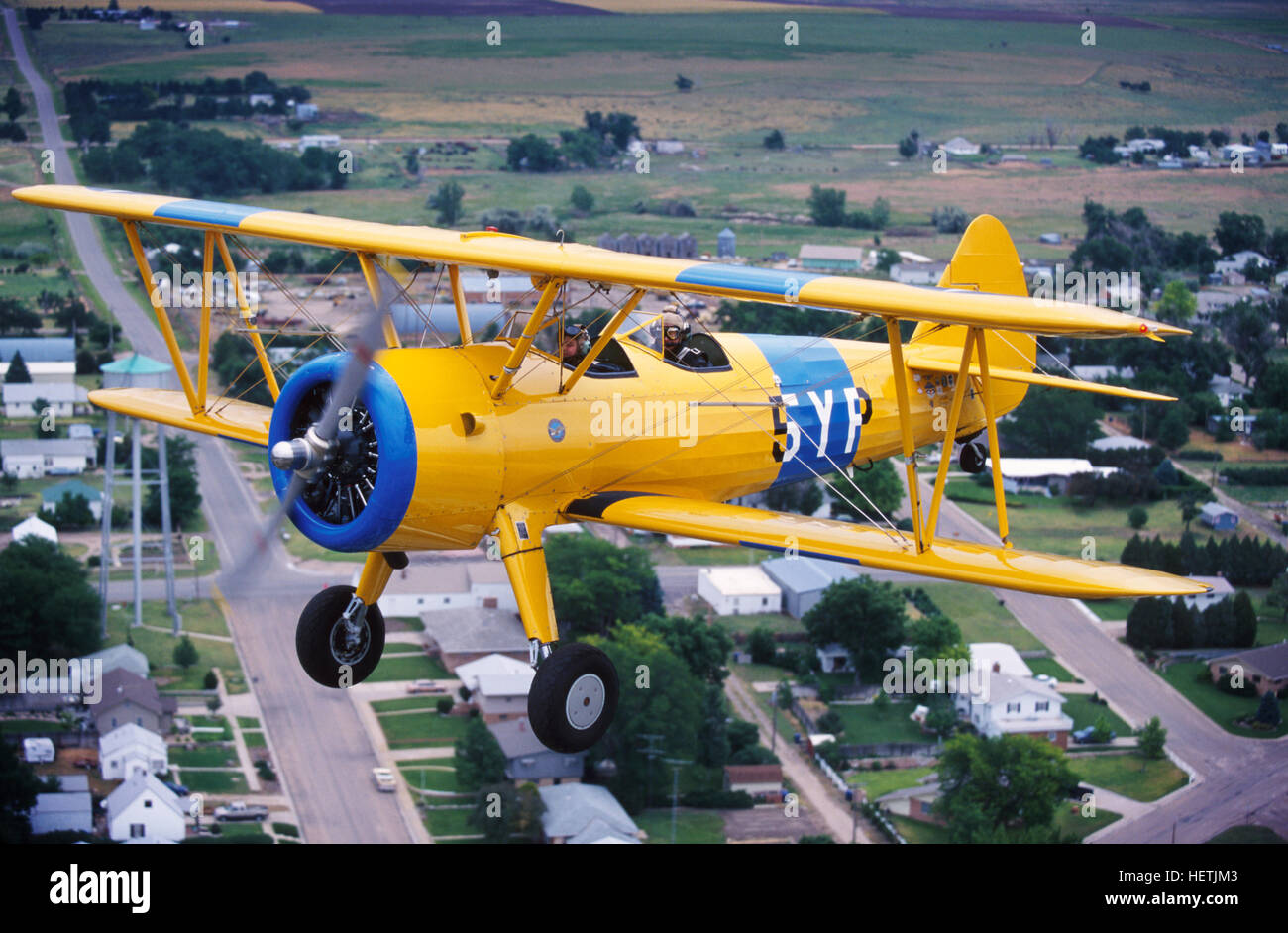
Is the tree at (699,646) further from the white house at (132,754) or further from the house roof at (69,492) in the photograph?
the house roof at (69,492)

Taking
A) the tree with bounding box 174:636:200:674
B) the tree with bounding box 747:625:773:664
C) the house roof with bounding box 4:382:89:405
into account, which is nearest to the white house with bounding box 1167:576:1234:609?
the tree with bounding box 747:625:773:664

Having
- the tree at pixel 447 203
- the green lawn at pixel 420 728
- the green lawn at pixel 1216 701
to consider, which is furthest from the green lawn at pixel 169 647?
the tree at pixel 447 203

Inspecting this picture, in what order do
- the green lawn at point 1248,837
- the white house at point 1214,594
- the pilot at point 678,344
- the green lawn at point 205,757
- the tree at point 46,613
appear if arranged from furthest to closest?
the white house at point 1214,594, the tree at point 46,613, the green lawn at point 1248,837, the green lawn at point 205,757, the pilot at point 678,344

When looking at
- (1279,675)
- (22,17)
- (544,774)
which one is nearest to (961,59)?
(22,17)

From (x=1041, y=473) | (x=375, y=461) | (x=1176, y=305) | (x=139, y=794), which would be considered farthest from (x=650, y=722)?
(x=1176, y=305)

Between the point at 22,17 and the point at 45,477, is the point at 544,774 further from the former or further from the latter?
the point at 22,17

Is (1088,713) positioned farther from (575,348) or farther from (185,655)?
(575,348)

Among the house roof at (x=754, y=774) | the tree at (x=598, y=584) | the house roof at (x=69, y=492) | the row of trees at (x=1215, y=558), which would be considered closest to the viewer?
the house roof at (x=754, y=774)
